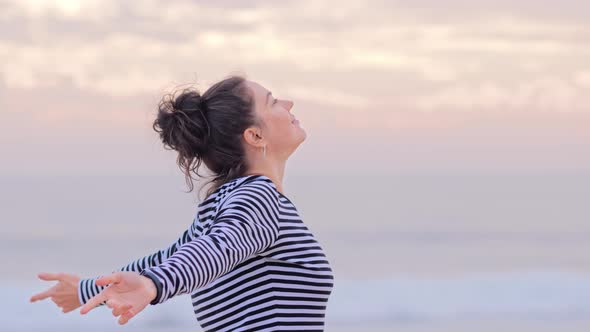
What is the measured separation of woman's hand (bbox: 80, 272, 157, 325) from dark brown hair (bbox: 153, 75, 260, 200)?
0.85 metres

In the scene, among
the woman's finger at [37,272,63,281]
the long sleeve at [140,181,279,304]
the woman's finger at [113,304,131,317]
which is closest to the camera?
the woman's finger at [113,304,131,317]

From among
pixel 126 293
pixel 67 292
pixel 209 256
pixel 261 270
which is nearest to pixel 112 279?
pixel 126 293

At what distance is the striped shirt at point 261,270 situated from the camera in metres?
2.70

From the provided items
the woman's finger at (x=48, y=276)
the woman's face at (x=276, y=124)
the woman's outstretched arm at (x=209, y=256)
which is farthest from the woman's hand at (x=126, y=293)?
the woman's face at (x=276, y=124)

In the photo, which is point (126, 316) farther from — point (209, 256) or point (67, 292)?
point (67, 292)

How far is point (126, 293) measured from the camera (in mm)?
2236

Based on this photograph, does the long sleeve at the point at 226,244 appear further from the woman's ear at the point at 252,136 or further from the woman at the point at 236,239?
the woman's ear at the point at 252,136

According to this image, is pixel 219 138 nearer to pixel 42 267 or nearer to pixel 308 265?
pixel 308 265

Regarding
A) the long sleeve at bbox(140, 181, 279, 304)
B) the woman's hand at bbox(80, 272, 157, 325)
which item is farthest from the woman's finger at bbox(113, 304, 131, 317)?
the long sleeve at bbox(140, 181, 279, 304)

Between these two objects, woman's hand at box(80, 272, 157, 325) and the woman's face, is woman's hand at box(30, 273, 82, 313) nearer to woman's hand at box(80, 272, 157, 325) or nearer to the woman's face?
the woman's face

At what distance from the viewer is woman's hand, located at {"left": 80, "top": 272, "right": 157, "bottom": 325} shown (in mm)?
2201

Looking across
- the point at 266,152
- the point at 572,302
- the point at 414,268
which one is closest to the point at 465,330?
the point at 572,302

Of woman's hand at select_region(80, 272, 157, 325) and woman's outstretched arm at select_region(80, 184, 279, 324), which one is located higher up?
woman's outstretched arm at select_region(80, 184, 279, 324)

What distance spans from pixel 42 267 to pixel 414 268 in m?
6.31
